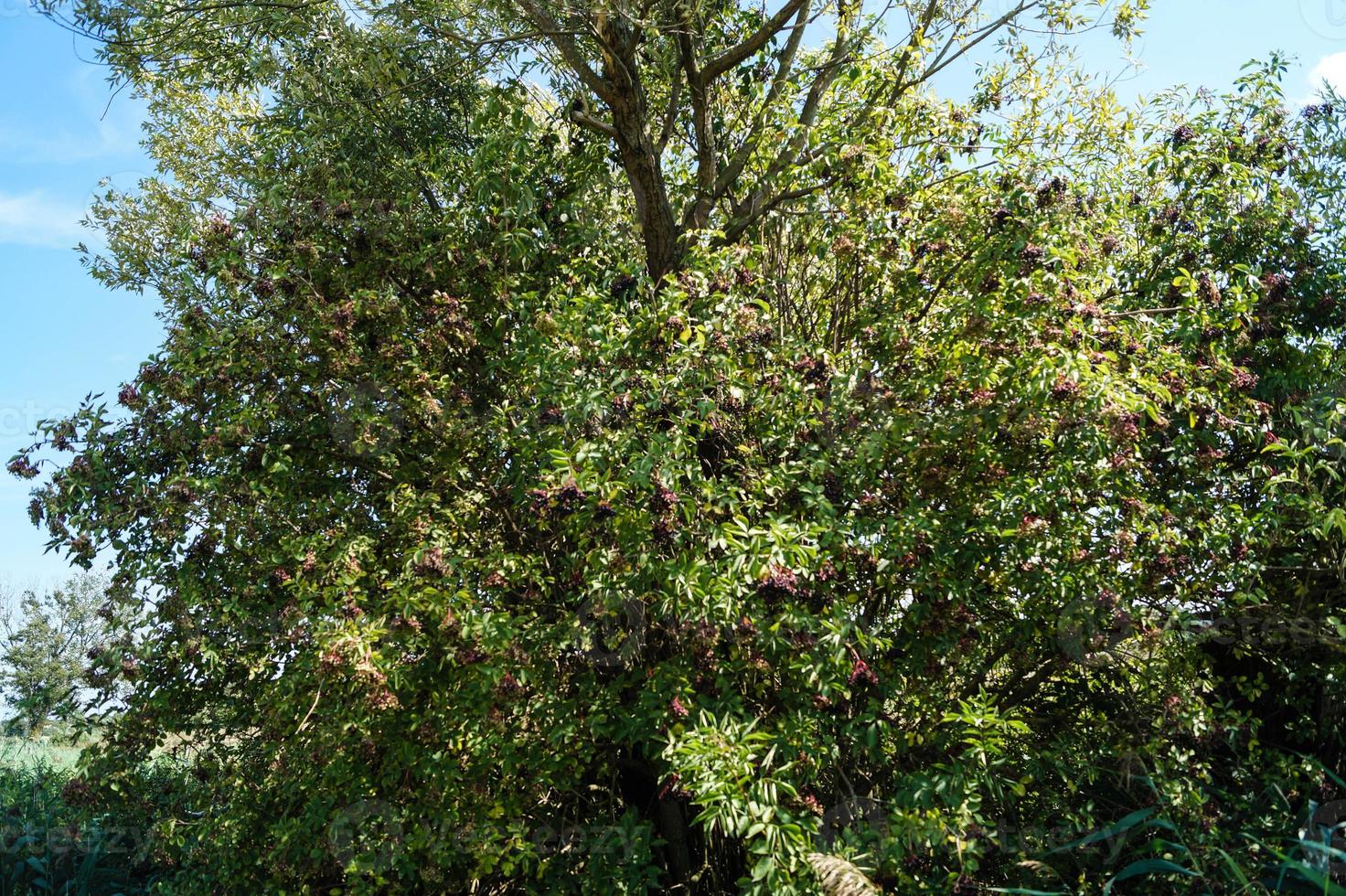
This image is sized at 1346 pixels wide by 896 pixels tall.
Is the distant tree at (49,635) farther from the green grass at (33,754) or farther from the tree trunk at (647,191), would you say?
the tree trunk at (647,191)

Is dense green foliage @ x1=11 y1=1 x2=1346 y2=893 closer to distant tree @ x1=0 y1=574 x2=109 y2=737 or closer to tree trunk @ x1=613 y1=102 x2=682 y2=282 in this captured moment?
tree trunk @ x1=613 y1=102 x2=682 y2=282

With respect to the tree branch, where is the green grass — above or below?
below

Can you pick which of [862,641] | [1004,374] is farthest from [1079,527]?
[862,641]

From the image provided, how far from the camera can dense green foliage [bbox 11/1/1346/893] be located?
12.8ft

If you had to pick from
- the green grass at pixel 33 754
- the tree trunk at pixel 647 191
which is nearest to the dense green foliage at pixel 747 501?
the tree trunk at pixel 647 191

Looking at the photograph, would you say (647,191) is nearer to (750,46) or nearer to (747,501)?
(750,46)

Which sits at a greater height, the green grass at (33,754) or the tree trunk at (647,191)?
the tree trunk at (647,191)

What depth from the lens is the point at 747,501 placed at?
405 centimetres

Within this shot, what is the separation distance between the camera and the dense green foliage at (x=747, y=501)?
3900 millimetres

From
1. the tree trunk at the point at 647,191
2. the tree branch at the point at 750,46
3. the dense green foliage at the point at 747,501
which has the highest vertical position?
the tree branch at the point at 750,46

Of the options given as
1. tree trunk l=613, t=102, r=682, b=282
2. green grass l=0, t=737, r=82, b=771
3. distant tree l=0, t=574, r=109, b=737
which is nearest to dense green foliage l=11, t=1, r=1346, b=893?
tree trunk l=613, t=102, r=682, b=282

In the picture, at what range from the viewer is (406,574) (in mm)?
4363

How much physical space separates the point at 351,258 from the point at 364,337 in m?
0.48

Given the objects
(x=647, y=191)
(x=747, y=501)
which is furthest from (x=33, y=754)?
(x=747, y=501)
